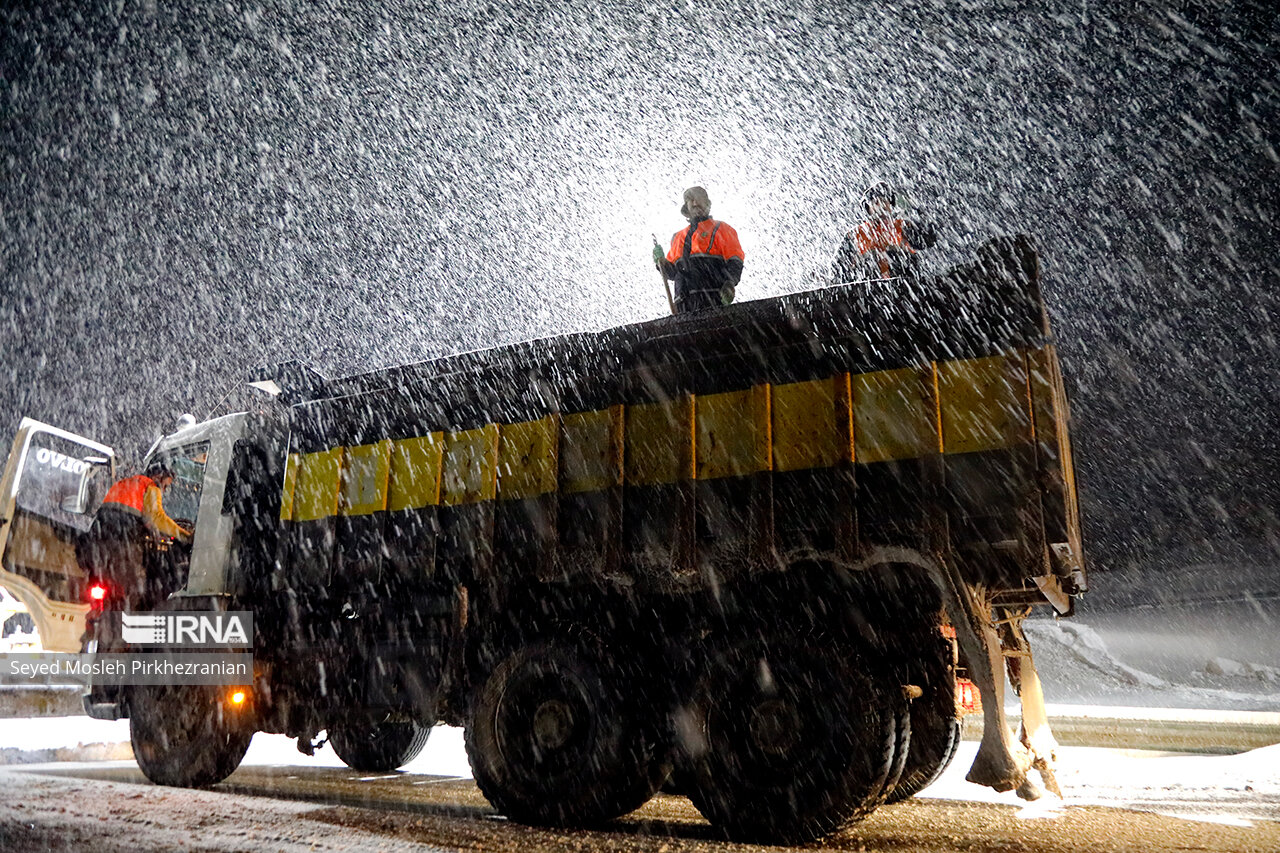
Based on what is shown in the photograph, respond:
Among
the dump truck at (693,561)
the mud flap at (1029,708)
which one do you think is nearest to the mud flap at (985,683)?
the dump truck at (693,561)

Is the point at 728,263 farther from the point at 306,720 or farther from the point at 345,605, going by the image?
the point at 306,720

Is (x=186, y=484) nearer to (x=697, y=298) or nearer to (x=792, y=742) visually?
(x=697, y=298)

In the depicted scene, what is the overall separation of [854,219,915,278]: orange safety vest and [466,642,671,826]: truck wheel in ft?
12.2

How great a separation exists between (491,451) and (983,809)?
5029 mm

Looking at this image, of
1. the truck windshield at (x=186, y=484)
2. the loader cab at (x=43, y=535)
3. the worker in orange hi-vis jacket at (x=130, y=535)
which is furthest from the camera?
the loader cab at (x=43, y=535)

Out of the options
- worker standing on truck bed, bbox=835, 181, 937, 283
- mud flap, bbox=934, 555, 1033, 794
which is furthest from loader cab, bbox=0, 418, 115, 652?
mud flap, bbox=934, 555, 1033, 794

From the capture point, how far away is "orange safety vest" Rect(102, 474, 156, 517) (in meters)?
7.98

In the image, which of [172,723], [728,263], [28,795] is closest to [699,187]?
[728,263]

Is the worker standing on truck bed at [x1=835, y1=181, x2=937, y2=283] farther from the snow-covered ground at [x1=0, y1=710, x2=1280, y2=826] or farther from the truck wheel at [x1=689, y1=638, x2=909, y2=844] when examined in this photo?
the snow-covered ground at [x1=0, y1=710, x2=1280, y2=826]

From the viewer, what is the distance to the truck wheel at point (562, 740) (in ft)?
17.5

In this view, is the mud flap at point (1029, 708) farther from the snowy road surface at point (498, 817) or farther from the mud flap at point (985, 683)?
the snowy road surface at point (498, 817)

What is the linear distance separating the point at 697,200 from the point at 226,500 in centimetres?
526

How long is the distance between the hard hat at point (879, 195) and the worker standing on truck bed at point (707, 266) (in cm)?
107

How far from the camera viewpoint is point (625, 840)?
197 inches
